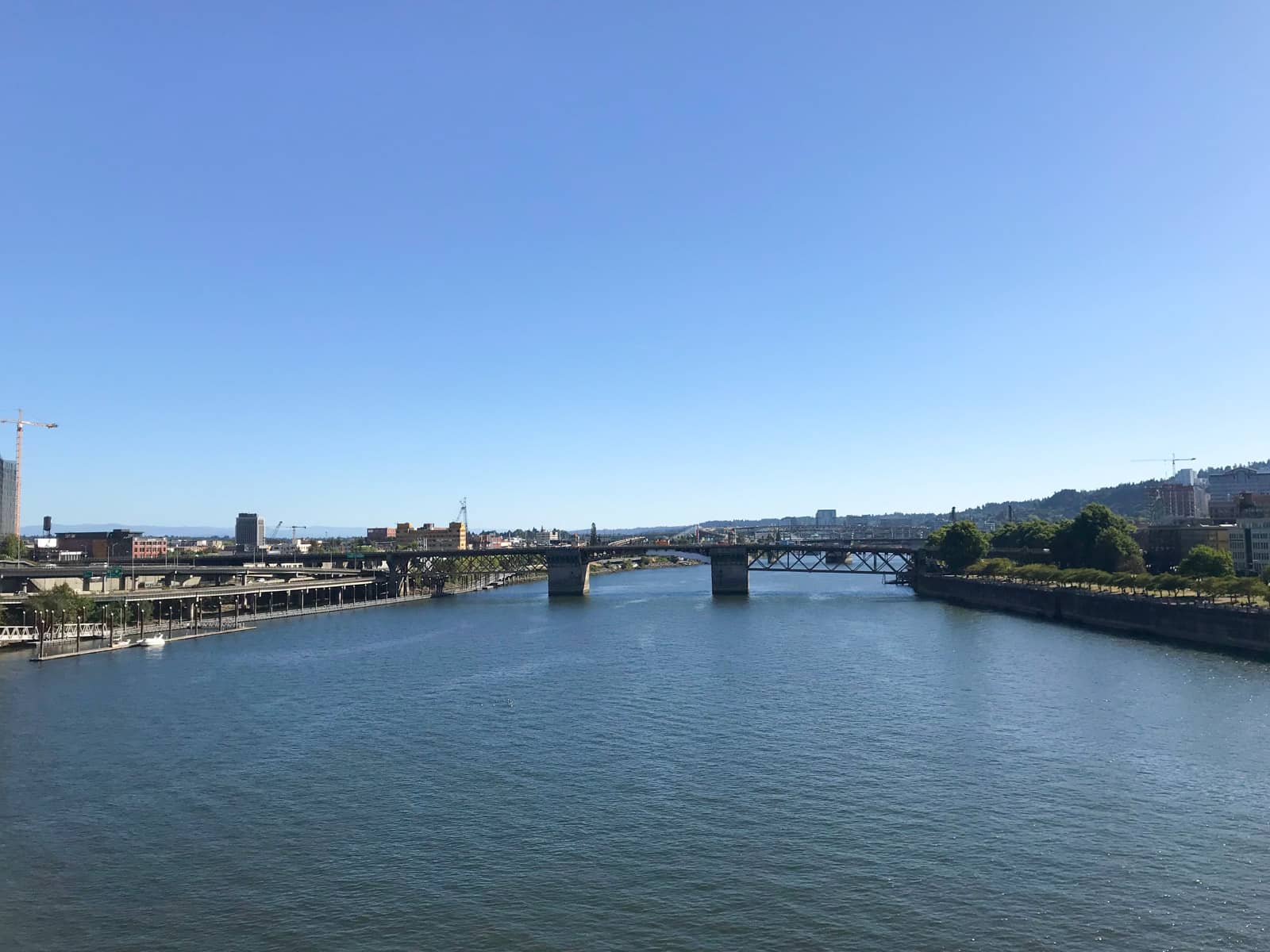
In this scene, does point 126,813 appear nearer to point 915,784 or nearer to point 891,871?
point 891,871

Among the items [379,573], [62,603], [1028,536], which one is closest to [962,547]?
[1028,536]

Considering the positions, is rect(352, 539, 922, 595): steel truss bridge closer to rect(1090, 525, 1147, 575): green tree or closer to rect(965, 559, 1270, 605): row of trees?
rect(965, 559, 1270, 605): row of trees

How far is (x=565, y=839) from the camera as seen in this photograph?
850 inches

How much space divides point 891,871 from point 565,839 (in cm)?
771

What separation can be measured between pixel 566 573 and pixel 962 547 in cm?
4724

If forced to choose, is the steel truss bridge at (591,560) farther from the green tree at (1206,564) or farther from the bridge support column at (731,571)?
the green tree at (1206,564)

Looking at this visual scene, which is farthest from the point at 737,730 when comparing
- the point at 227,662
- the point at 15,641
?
the point at 15,641

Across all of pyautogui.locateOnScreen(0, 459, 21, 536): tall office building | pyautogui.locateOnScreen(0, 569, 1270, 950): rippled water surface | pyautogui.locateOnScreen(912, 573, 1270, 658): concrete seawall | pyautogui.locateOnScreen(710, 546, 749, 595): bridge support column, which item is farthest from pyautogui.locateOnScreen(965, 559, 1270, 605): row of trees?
pyautogui.locateOnScreen(0, 459, 21, 536): tall office building

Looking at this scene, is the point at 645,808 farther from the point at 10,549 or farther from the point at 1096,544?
the point at 10,549

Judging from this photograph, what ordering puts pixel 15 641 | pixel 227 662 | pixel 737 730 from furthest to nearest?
pixel 15 641, pixel 227 662, pixel 737 730

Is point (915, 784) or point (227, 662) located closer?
point (915, 784)

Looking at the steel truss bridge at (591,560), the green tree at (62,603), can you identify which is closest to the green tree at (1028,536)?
the steel truss bridge at (591,560)

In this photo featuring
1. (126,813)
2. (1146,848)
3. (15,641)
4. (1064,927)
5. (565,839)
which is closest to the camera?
(1064,927)

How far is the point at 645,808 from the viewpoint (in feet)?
77.7
